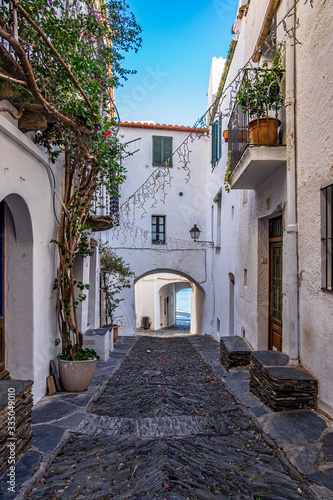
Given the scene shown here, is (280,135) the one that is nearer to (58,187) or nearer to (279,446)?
(58,187)

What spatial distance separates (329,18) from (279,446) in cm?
421

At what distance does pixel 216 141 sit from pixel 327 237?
9.07 m

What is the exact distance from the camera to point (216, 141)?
39.9 feet

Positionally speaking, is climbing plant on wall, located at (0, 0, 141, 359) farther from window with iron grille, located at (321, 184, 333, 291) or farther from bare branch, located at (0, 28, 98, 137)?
window with iron grille, located at (321, 184, 333, 291)

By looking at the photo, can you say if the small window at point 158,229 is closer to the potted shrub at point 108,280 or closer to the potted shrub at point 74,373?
the potted shrub at point 108,280

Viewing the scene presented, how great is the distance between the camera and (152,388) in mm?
5492

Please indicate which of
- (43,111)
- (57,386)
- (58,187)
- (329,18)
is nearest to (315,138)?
(329,18)

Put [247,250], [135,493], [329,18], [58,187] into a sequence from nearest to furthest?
[135,493], [329,18], [58,187], [247,250]

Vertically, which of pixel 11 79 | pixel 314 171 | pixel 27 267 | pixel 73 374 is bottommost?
pixel 73 374

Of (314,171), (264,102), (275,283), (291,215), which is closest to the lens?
(314,171)

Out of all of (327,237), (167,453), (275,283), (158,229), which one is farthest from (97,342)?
(158,229)

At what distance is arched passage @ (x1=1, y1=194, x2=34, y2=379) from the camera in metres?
4.52

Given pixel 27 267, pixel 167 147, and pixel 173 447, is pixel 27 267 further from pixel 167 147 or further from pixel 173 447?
pixel 167 147

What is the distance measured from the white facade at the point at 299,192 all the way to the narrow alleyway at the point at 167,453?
1.07 metres
